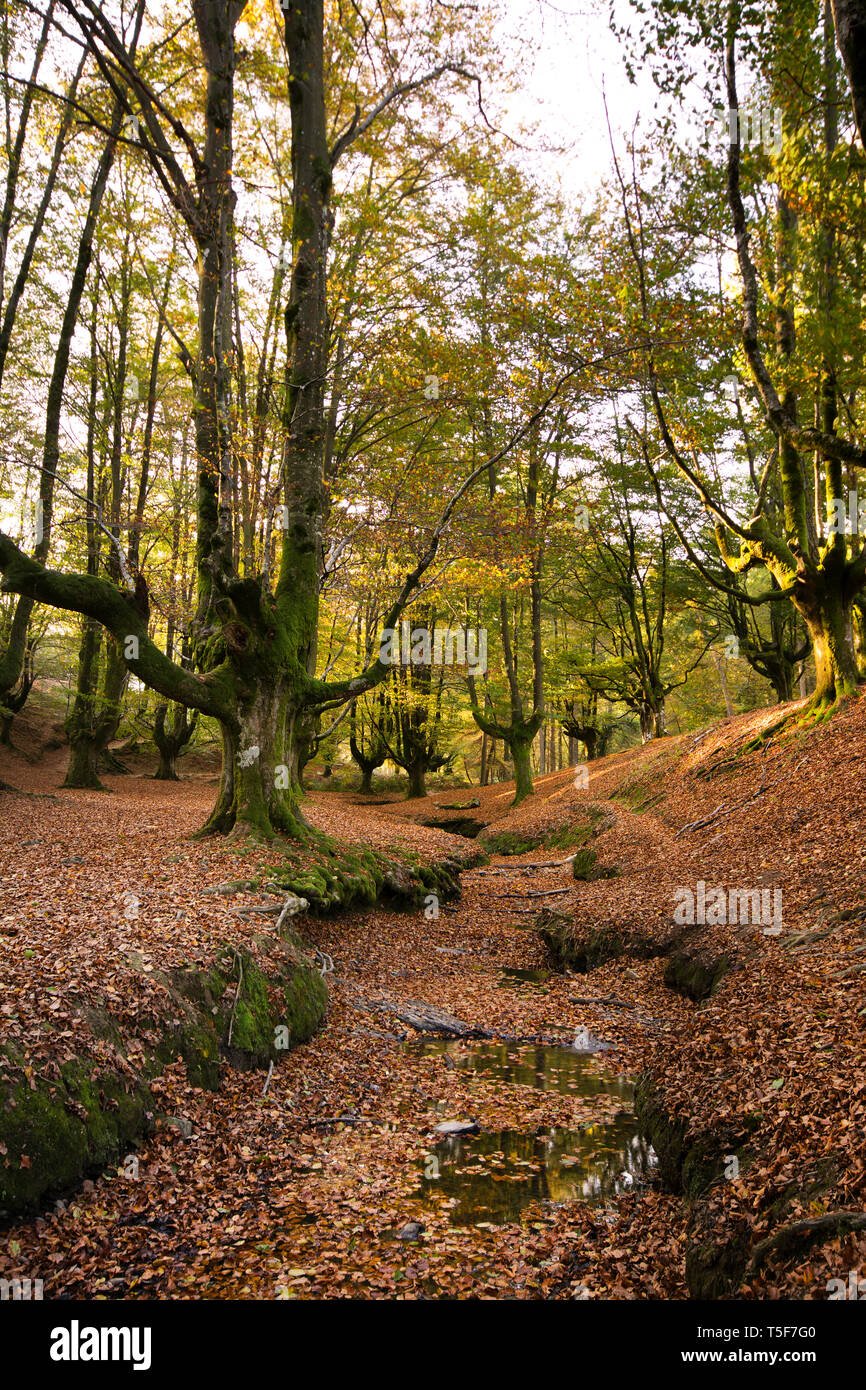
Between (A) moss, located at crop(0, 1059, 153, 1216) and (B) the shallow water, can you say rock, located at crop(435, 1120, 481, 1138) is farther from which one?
(A) moss, located at crop(0, 1059, 153, 1216)

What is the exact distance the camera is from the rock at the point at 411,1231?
381cm

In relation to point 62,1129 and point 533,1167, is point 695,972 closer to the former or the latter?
point 533,1167

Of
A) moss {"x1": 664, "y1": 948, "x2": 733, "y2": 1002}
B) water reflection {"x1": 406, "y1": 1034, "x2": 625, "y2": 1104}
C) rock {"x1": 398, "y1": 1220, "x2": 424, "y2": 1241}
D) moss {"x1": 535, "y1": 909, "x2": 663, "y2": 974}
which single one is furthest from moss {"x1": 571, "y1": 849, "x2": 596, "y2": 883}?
rock {"x1": 398, "y1": 1220, "x2": 424, "y2": 1241}

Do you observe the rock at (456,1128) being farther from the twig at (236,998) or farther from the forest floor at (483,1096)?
the twig at (236,998)

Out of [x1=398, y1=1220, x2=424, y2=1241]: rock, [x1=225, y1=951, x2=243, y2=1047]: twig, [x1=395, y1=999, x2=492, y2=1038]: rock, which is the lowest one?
[x1=395, y1=999, x2=492, y2=1038]: rock

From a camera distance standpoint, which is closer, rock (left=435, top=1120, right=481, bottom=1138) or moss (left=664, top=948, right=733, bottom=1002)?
rock (left=435, top=1120, right=481, bottom=1138)

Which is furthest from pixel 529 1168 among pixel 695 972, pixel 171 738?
pixel 171 738

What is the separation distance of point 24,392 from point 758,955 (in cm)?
2178

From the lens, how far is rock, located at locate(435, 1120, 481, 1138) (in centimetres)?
513

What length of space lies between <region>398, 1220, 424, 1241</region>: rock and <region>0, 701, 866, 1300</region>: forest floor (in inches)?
0.7

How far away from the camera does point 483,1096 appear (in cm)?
581

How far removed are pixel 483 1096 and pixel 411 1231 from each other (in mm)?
2040

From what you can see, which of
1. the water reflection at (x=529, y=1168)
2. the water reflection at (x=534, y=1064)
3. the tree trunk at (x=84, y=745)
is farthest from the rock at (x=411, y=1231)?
the tree trunk at (x=84, y=745)

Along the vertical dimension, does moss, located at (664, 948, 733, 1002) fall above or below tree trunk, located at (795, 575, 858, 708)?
below
